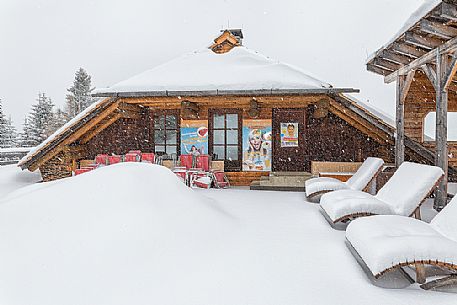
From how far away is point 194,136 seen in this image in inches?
471

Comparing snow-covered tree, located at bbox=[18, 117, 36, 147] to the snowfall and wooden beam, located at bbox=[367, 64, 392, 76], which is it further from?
wooden beam, located at bbox=[367, 64, 392, 76]

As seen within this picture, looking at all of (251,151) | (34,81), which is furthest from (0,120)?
(34,81)

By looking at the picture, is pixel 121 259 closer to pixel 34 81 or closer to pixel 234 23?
pixel 234 23

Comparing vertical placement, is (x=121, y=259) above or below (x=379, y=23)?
below

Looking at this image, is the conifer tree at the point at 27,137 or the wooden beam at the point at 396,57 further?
the conifer tree at the point at 27,137

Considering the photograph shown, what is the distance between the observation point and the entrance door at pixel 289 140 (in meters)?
11.5

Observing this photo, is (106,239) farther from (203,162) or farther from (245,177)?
(245,177)

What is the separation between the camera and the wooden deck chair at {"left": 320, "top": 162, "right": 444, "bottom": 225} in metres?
5.01

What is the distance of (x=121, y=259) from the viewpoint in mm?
3975

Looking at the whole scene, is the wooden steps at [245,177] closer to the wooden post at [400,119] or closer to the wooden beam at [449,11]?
the wooden post at [400,119]

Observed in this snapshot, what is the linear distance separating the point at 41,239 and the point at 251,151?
26.3 feet

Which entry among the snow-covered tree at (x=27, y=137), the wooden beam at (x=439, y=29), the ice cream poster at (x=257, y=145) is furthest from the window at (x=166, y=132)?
the snow-covered tree at (x=27, y=137)

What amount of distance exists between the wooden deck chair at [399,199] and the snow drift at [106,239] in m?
1.48

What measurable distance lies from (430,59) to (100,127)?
Answer: 30.3 ft
